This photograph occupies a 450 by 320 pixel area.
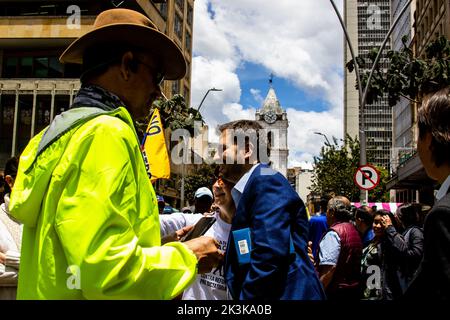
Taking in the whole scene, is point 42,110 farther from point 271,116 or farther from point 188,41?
point 271,116

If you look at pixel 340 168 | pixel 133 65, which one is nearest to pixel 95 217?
pixel 133 65

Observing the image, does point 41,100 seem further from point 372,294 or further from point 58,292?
point 58,292

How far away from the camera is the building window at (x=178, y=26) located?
51537 mm

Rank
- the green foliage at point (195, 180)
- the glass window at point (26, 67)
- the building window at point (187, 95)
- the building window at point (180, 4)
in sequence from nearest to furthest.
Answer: the glass window at point (26, 67) < the green foliage at point (195, 180) < the building window at point (180, 4) < the building window at point (187, 95)

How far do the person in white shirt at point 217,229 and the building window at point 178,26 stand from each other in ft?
163

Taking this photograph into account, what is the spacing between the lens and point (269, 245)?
2697 mm

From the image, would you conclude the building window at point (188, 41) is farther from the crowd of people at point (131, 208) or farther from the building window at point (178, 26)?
the crowd of people at point (131, 208)

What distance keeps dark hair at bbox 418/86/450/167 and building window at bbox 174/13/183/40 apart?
50.9 m

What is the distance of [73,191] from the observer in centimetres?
160

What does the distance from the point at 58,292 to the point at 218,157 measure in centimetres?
197

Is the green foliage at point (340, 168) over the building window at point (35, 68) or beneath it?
beneath

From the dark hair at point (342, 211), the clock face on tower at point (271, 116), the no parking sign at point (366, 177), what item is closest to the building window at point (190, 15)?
the no parking sign at point (366, 177)

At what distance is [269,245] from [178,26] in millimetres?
52365
